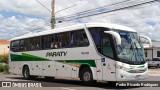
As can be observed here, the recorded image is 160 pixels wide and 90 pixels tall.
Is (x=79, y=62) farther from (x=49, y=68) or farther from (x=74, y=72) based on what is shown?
(x=49, y=68)

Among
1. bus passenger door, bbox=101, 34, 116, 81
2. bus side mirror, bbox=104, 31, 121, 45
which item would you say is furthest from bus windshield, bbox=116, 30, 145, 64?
bus side mirror, bbox=104, 31, 121, 45

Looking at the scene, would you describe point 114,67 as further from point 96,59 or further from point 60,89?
point 60,89

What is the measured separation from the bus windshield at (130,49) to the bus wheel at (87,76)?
234 cm

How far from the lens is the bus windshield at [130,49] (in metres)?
16.3

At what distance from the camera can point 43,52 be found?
22.2 metres

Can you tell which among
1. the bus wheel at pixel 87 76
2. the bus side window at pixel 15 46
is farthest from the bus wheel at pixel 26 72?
the bus wheel at pixel 87 76

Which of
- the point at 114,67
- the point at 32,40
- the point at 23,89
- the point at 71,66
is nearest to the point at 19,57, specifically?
the point at 32,40

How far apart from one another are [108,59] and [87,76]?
1952 millimetres

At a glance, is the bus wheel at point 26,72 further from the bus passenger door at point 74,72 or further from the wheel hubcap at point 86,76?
the wheel hubcap at point 86,76

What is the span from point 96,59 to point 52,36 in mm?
4750

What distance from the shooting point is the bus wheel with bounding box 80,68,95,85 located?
17.8 m

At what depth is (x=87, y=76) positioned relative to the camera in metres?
18.0

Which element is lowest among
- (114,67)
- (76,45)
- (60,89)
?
(60,89)

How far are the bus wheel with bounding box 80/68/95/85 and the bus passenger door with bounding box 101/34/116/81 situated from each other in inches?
42.8
